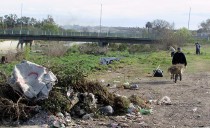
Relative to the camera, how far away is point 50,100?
1012 cm

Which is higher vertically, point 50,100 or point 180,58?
point 180,58

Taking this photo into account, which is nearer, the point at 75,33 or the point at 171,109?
the point at 171,109

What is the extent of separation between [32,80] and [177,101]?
185 inches

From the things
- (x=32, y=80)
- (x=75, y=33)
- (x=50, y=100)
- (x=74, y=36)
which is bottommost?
(x=50, y=100)

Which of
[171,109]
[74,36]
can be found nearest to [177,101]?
[171,109]

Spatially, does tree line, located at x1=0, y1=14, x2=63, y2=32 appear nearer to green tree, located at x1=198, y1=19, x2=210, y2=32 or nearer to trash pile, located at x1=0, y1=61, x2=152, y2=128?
green tree, located at x1=198, y1=19, x2=210, y2=32

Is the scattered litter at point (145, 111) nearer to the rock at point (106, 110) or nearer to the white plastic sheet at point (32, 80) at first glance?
the rock at point (106, 110)

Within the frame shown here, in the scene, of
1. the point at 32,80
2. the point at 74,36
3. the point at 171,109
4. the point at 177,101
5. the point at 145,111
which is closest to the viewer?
the point at 32,80

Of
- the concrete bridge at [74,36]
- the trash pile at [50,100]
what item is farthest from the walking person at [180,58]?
the concrete bridge at [74,36]

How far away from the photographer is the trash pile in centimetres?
978

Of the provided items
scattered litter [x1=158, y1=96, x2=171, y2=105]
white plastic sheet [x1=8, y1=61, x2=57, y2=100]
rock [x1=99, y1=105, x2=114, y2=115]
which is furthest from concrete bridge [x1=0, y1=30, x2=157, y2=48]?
white plastic sheet [x1=8, y1=61, x2=57, y2=100]

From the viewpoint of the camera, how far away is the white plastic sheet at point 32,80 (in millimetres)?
10141

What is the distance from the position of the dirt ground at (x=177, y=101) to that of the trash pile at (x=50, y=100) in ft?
2.16

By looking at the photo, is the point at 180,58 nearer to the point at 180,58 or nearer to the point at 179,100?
the point at 180,58
